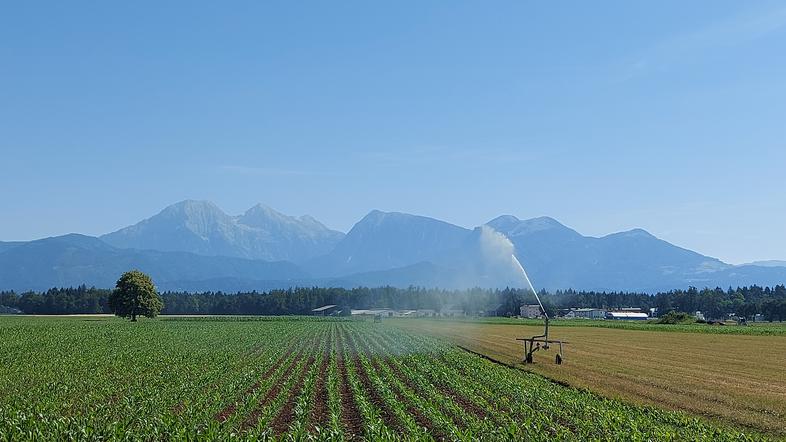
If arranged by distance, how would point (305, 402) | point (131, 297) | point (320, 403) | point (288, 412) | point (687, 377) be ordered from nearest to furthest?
point (288, 412), point (305, 402), point (320, 403), point (687, 377), point (131, 297)

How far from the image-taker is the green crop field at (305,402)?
21.3m

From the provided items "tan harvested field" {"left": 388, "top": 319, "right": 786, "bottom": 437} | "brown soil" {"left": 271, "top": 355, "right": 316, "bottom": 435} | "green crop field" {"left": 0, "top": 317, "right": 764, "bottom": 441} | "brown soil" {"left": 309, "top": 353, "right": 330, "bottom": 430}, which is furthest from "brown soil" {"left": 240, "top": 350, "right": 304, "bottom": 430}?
"tan harvested field" {"left": 388, "top": 319, "right": 786, "bottom": 437}

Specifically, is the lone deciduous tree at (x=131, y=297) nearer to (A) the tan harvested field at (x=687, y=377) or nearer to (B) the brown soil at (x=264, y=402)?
(A) the tan harvested field at (x=687, y=377)

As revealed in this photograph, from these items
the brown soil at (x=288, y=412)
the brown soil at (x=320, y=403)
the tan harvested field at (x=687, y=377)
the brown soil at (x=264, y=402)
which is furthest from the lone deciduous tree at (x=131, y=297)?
the brown soil at (x=288, y=412)

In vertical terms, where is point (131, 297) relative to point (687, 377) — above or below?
above

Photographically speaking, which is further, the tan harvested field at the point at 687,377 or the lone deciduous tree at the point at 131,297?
the lone deciduous tree at the point at 131,297

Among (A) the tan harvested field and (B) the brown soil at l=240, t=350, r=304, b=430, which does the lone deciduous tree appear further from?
(B) the brown soil at l=240, t=350, r=304, b=430

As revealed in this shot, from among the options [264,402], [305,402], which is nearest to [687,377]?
[305,402]

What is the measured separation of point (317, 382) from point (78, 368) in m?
14.8

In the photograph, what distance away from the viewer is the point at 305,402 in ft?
94.7

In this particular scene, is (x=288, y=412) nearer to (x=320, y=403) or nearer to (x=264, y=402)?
(x=320, y=403)

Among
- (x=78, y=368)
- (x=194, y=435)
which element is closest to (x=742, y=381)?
(x=194, y=435)

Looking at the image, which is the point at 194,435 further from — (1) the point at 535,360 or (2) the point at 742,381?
(1) the point at 535,360

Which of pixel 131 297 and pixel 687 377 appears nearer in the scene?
pixel 687 377
